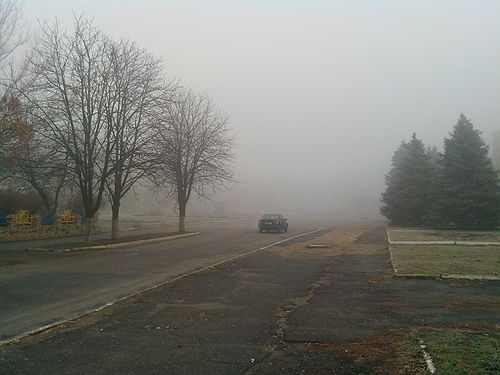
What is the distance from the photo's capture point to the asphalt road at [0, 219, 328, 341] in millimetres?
8008

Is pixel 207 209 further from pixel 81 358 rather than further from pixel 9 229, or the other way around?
pixel 81 358

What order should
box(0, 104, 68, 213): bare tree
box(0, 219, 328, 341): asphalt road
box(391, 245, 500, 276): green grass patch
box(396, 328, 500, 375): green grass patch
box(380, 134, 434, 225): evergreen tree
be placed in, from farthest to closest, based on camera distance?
1. box(380, 134, 434, 225): evergreen tree
2. box(0, 104, 68, 213): bare tree
3. box(391, 245, 500, 276): green grass patch
4. box(0, 219, 328, 341): asphalt road
5. box(396, 328, 500, 375): green grass patch

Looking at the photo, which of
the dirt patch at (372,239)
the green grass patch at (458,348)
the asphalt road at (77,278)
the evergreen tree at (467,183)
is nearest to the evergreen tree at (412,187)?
the evergreen tree at (467,183)

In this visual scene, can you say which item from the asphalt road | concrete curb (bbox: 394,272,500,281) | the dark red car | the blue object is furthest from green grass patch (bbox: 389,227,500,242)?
the blue object

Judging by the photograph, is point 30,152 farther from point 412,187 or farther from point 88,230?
point 412,187

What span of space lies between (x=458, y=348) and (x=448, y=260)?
9.53 metres

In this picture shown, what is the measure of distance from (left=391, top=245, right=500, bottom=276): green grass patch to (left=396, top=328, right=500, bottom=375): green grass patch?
18.6 ft

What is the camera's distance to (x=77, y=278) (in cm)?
1202

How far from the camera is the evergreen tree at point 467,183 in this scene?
1248 inches

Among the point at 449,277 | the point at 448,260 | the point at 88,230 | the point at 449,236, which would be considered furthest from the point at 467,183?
the point at 88,230

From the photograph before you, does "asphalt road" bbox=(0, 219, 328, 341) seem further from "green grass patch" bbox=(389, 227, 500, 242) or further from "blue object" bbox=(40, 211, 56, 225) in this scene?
"green grass patch" bbox=(389, 227, 500, 242)

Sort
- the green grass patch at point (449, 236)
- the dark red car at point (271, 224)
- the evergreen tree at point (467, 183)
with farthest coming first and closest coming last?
the dark red car at point (271, 224) → the evergreen tree at point (467, 183) → the green grass patch at point (449, 236)

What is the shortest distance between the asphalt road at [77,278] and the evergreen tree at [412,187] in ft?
81.7

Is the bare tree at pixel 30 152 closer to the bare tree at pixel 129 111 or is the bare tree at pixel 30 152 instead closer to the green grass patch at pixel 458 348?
the bare tree at pixel 129 111
